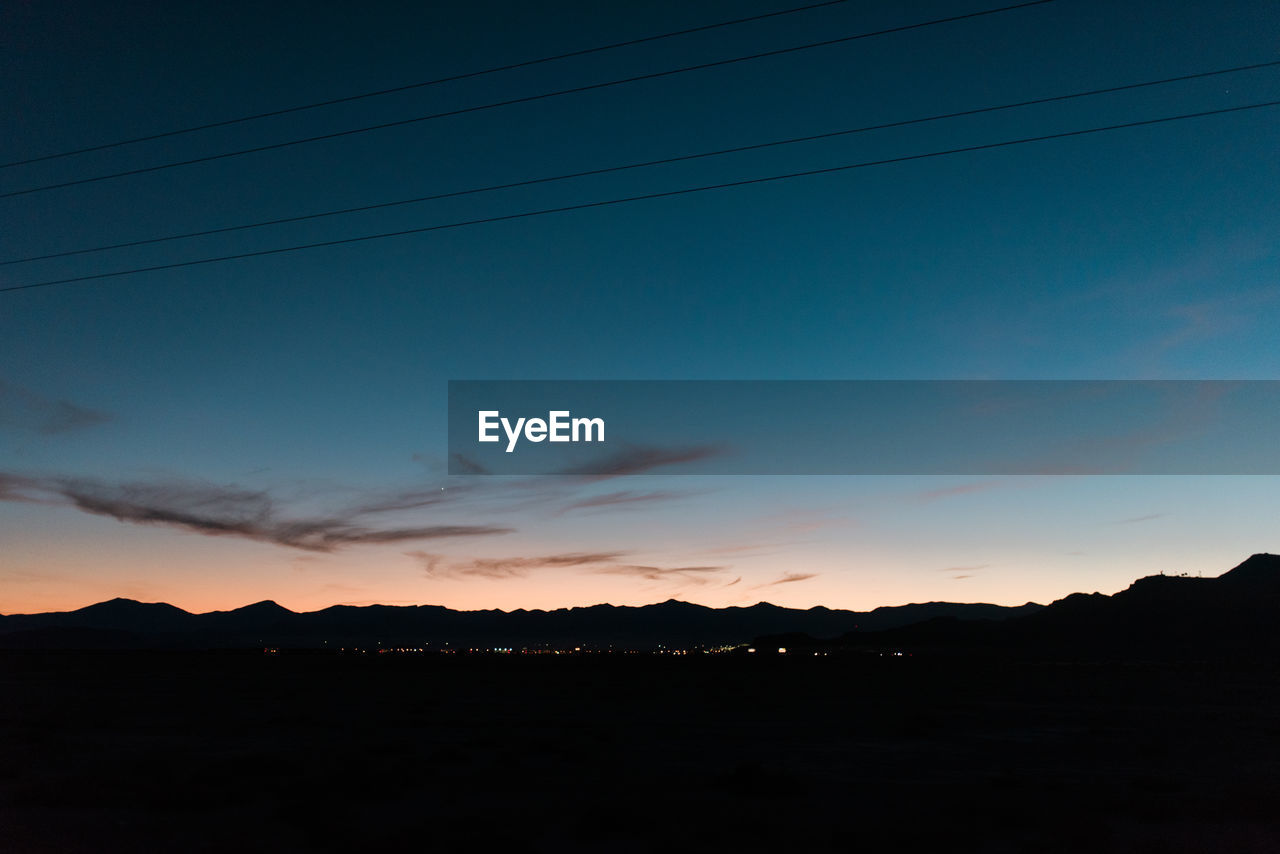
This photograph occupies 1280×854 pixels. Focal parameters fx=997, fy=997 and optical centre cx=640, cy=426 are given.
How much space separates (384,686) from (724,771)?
5688 cm

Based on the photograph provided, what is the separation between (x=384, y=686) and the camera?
76.8m

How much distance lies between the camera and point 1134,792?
22469 millimetres

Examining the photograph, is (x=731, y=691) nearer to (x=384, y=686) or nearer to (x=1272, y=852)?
(x=384, y=686)

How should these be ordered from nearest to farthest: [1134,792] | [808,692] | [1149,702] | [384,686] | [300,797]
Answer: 1. [300,797]
2. [1134,792]
3. [1149,702]
4. [808,692]
5. [384,686]

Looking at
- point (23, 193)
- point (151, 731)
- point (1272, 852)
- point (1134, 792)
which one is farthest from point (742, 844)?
point (151, 731)

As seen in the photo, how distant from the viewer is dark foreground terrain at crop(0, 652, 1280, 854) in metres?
16.9

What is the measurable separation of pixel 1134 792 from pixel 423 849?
16210mm

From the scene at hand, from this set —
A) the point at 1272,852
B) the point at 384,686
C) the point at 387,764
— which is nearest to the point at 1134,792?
the point at 1272,852

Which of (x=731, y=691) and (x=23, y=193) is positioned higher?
(x=23, y=193)

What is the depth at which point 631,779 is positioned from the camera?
24.0 metres

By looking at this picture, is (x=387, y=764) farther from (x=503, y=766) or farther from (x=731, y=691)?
(x=731, y=691)

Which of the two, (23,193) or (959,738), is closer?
(23,193)

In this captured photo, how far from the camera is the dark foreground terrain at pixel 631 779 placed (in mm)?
16922

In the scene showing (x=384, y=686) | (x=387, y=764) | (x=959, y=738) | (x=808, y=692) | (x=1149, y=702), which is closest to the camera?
(x=387, y=764)
